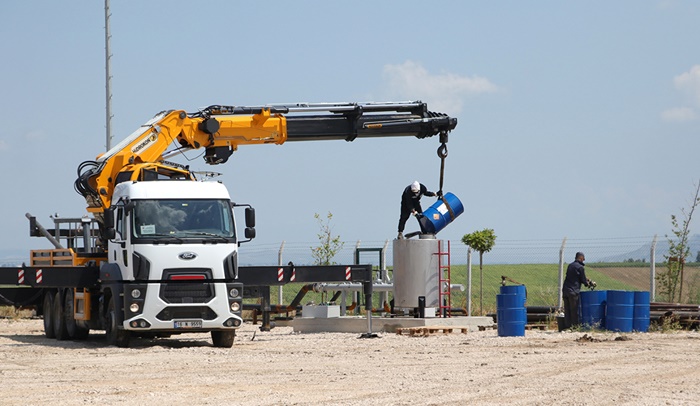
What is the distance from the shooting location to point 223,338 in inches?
789

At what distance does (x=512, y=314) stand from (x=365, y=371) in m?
7.43

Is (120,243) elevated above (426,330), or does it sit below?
above

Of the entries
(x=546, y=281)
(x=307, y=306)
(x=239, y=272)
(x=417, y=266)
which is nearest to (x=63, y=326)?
(x=239, y=272)

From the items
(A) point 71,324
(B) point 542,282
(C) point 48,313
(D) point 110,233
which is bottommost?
(B) point 542,282

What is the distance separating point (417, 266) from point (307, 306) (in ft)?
9.57

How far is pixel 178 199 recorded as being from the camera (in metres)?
19.7

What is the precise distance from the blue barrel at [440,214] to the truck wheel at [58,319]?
771 centimetres

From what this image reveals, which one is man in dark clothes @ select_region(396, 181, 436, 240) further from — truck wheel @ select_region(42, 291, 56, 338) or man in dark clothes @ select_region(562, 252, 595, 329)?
truck wheel @ select_region(42, 291, 56, 338)

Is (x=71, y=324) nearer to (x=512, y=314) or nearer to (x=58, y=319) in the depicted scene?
(x=58, y=319)

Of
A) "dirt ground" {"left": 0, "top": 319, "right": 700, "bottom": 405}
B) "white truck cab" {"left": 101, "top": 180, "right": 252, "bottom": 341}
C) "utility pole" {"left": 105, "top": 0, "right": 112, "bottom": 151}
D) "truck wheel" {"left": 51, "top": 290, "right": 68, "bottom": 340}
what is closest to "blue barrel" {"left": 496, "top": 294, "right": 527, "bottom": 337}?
"dirt ground" {"left": 0, "top": 319, "right": 700, "bottom": 405}

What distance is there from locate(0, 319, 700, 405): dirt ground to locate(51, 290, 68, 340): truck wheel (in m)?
0.48

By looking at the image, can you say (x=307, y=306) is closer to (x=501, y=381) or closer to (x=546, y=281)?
(x=501, y=381)

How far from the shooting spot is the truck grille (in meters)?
19.2

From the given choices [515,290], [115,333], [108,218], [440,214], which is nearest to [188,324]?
[115,333]
